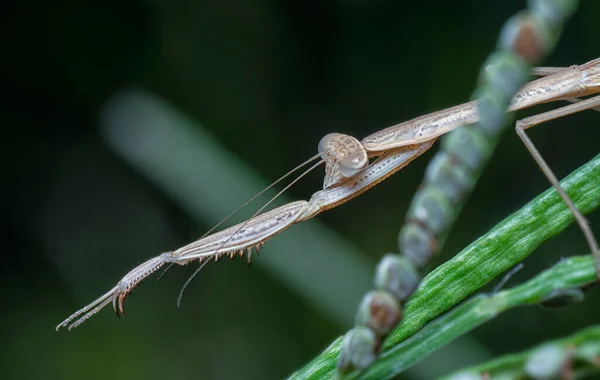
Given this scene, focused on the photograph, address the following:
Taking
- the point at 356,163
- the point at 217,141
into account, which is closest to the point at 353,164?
the point at 356,163

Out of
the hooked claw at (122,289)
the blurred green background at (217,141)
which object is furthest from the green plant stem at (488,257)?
the blurred green background at (217,141)

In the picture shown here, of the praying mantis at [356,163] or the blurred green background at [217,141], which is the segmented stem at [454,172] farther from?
the blurred green background at [217,141]

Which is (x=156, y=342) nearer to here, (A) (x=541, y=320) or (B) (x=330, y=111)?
Result: (B) (x=330, y=111)

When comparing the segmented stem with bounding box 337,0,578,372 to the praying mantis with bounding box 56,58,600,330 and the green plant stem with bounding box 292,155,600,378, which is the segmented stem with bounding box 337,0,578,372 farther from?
the praying mantis with bounding box 56,58,600,330

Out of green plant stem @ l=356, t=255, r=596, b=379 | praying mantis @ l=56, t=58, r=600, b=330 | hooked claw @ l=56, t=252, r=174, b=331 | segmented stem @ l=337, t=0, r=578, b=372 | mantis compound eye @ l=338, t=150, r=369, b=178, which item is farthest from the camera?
A: mantis compound eye @ l=338, t=150, r=369, b=178

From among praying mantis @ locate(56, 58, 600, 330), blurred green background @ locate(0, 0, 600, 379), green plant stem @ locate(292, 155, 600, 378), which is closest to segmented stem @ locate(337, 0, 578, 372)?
green plant stem @ locate(292, 155, 600, 378)

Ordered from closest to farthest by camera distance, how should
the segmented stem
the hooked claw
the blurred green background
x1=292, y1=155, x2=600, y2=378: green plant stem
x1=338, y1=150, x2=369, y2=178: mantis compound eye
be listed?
the segmented stem → x1=292, y1=155, x2=600, y2=378: green plant stem → the hooked claw → x1=338, y1=150, x2=369, y2=178: mantis compound eye → the blurred green background
